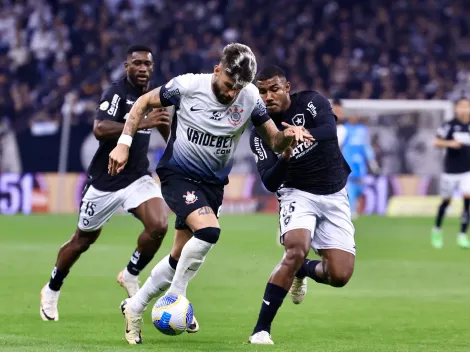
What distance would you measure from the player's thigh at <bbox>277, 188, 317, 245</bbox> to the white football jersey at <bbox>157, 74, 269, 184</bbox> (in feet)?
2.71

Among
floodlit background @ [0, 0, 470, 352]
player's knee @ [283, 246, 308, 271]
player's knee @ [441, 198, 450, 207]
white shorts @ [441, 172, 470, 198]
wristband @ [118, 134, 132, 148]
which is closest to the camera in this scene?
wristband @ [118, 134, 132, 148]

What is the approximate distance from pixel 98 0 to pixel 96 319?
2255 cm

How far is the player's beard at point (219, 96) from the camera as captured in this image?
7.62 meters

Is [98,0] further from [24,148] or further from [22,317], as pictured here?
[22,317]

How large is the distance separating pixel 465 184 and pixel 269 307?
1087 cm

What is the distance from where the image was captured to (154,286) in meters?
7.82

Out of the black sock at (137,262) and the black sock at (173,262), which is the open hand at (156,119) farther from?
the black sock at (137,262)

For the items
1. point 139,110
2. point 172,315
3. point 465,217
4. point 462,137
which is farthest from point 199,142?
point 462,137

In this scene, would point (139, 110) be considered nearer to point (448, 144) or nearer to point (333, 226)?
point (333, 226)

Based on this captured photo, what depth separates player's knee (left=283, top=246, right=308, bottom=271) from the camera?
790 centimetres

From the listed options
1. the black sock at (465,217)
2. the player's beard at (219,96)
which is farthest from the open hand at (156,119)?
the black sock at (465,217)

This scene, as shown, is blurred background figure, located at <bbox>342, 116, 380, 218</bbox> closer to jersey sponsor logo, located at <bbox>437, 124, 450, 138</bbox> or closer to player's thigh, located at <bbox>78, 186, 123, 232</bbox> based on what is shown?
jersey sponsor logo, located at <bbox>437, 124, 450, 138</bbox>

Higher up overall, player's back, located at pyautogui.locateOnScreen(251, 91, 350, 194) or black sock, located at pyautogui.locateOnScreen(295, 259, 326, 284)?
player's back, located at pyautogui.locateOnScreen(251, 91, 350, 194)

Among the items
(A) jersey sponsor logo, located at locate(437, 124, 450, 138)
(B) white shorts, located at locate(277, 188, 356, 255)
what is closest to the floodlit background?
(B) white shorts, located at locate(277, 188, 356, 255)
